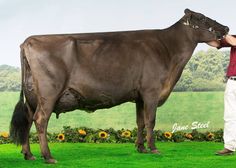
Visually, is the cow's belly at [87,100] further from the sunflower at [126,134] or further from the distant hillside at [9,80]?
the distant hillside at [9,80]

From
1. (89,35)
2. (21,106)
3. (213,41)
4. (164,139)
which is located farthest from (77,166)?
(164,139)

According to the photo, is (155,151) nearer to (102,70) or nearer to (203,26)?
(102,70)

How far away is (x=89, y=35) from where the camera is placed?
33.7 ft

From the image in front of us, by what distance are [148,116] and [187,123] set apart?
14.8ft

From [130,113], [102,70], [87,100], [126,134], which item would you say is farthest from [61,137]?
[102,70]

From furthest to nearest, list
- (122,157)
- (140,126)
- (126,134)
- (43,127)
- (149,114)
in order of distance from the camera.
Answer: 1. (126,134)
2. (140,126)
3. (149,114)
4. (122,157)
5. (43,127)

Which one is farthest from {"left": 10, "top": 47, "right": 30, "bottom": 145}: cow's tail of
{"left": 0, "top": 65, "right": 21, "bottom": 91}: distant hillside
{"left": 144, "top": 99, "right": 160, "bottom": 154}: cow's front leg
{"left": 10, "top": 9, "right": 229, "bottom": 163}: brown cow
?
{"left": 0, "top": 65, "right": 21, "bottom": 91}: distant hillside

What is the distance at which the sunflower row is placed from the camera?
13.0 m

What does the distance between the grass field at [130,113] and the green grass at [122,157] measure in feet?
8.75

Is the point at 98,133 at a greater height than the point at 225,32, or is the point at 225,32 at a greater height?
the point at 225,32

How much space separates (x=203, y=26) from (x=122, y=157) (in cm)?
287

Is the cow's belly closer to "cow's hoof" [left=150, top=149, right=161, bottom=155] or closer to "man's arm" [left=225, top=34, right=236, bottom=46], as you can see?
"cow's hoof" [left=150, top=149, right=161, bottom=155]

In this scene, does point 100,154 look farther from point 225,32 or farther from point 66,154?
point 225,32

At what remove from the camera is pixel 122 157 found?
10047mm
